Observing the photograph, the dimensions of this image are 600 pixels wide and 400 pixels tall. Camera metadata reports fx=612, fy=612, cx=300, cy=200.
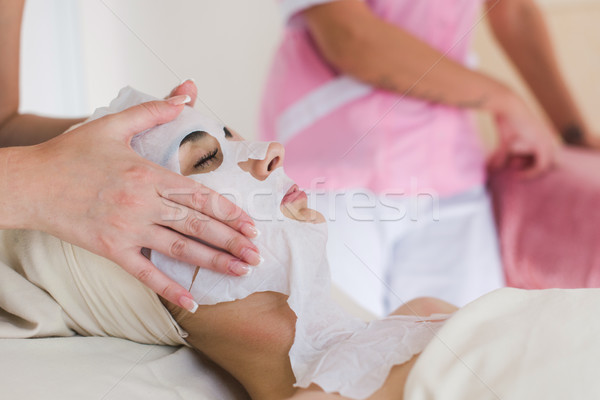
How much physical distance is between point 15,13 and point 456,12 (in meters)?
0.90

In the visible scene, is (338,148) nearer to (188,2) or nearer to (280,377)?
(280,377)

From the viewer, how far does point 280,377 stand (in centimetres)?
79

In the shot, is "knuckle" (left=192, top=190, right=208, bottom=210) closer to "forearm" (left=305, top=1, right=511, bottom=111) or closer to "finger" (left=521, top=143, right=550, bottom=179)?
"forearm" (left=305, top=1, right=511, bottom=111)

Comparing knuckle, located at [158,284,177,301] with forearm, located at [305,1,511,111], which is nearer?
knuckle, located at [158,284,177,301]

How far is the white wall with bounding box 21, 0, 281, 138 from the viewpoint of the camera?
1.93 metres

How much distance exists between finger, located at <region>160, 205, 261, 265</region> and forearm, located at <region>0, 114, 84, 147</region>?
14.1 inches

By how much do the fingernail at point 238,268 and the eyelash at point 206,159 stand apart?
14 centimetres

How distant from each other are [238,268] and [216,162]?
15 centimetres

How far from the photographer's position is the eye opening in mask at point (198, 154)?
797mm

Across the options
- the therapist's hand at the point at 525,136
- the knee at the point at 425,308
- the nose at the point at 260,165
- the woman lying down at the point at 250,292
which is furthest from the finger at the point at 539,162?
the nose at the point at 260,165

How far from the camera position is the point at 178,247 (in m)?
0.73

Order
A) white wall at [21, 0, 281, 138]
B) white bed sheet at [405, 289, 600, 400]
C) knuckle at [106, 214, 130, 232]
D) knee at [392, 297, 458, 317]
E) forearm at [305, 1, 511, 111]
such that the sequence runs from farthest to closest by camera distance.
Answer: white wall at [21, 0, 281, 138]
forearm at [305, 1, 511, 111]
knee at [392, 297, 458, 317]
knuckle at [106, 214, 130, 232]
white bed sheet at [405, 289, 600, 400]

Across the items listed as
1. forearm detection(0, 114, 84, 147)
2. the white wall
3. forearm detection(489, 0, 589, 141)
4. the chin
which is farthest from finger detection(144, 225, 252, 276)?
the white wall

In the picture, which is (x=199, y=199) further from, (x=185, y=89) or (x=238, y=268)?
(x=185, y=89)
